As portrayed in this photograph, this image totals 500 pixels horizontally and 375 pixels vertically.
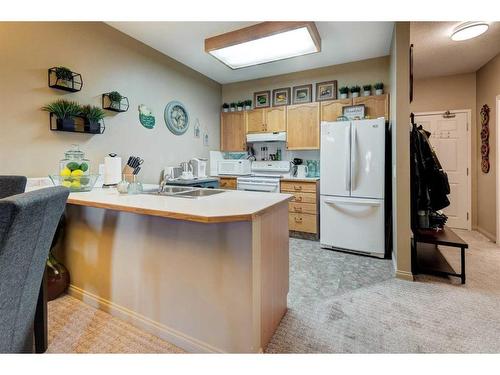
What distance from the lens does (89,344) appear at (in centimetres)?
156

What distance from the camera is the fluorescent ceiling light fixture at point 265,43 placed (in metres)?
2.44

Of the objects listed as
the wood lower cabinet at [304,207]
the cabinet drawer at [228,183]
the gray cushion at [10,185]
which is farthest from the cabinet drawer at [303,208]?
the gray cushion at [10,185]

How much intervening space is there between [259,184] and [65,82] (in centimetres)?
269

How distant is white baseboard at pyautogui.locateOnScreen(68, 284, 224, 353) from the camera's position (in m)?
1.48

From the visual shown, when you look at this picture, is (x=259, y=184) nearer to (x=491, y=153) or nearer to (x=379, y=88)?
(x=379, y=88)

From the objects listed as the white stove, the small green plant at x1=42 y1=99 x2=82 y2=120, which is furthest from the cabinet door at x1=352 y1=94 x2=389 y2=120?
the small green plant at x1=42 y1=99 x2=82 y2=120

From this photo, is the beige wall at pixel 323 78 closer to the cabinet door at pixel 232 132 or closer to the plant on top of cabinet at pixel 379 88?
the plant on top of cabinet at pixel 379 88

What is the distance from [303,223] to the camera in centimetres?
373

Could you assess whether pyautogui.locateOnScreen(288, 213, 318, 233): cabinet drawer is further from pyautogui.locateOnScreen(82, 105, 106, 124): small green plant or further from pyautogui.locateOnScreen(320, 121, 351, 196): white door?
pyautogui.locateOnScreen(82, 105, 106, 124): small green plant

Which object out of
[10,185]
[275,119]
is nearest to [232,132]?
[275,119]

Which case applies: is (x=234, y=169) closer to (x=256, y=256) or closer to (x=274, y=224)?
(x=274, y=224)

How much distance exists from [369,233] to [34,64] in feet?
12.4

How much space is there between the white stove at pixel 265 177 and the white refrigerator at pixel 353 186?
34.5 inches
